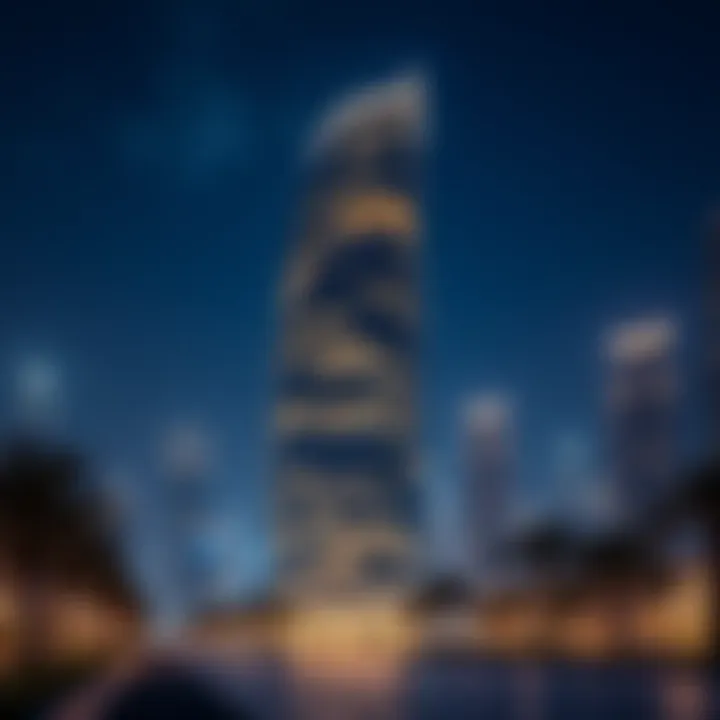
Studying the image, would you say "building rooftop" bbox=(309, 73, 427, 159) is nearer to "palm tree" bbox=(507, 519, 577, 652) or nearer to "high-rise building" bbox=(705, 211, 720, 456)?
"high-rise building" bbox=(705, 211, 720, 456)

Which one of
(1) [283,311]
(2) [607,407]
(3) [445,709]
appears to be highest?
(1) [283,311]

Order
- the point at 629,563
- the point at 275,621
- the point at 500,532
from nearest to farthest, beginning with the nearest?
the point at 629,563 → the point at 275,621 → the point at 500,532

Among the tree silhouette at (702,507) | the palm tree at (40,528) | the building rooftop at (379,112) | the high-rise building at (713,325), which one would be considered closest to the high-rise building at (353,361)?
the building rooftop at (379,112)

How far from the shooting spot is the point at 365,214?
4472 centimetres

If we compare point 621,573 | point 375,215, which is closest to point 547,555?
point 621,573

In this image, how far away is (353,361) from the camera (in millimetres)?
42781

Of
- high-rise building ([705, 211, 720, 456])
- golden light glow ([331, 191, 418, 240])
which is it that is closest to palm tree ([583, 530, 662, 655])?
high-rise building ([705, 211, 720, 456])

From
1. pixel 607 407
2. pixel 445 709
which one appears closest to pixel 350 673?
pixel 445 709

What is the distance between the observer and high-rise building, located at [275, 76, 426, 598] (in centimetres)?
4250

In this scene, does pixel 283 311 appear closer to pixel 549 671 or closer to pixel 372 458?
pixel 372 458

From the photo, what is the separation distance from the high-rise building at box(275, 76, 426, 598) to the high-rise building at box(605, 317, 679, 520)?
6.60m

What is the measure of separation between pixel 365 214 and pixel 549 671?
2508 centimetres

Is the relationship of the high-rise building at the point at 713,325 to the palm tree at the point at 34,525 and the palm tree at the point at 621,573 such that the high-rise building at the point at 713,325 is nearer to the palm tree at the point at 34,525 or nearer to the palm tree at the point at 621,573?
the palm tree at the point at 621,573

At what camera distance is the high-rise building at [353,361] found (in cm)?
4250
